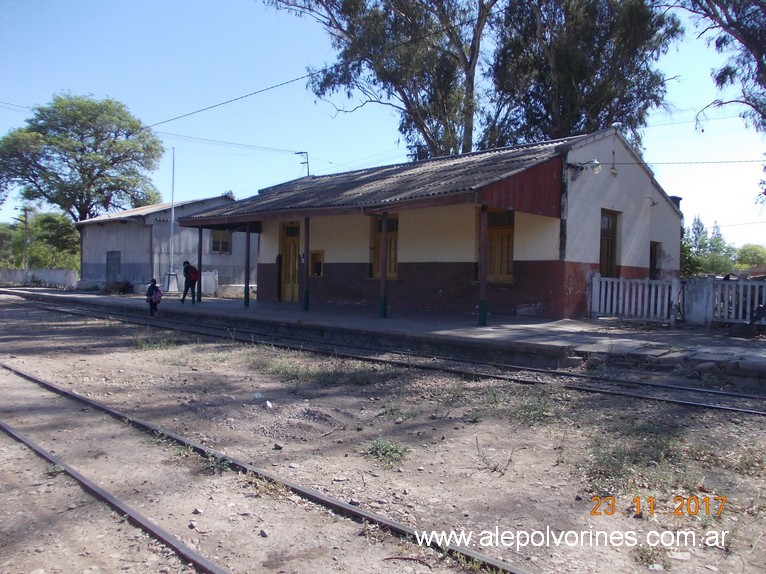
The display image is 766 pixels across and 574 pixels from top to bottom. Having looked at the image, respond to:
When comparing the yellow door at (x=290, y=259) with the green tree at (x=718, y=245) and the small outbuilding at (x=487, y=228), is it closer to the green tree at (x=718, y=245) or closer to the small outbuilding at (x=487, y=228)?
the small outbuilding at (x=487, y=228)

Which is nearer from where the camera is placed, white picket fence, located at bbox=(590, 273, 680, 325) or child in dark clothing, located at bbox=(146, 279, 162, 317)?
white picket fence, located at bbox=(590, 273, 680, 325)

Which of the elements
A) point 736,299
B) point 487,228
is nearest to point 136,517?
point 487,228

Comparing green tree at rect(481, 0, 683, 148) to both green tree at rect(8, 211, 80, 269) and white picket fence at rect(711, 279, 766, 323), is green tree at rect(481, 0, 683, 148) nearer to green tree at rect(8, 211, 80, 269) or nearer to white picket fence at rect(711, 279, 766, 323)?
white picket fence at rect(711, 279, 766, 323)

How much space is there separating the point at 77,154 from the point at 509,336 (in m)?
43.4

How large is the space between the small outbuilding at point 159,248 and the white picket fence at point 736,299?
23.7 meters

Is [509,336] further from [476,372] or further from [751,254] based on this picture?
[751,254]

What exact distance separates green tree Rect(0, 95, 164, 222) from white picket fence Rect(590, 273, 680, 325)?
3889 centimetres

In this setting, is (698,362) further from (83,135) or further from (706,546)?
(83,135)

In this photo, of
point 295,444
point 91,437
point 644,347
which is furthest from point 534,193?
point 91,437

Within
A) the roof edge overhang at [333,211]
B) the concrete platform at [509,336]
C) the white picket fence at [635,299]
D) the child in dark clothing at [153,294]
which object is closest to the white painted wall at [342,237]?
the roof edge overhang at [333,211]

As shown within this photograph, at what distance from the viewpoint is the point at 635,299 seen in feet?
50.7

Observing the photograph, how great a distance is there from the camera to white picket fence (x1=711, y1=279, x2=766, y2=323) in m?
13.3

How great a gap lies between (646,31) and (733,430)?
24.0 meters
